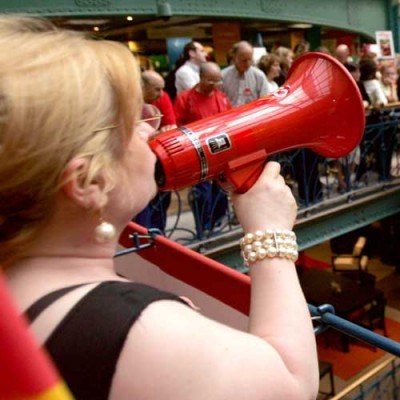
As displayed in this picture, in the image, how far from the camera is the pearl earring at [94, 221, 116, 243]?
710mm

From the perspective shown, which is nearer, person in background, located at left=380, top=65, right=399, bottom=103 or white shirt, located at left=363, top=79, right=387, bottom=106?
white shirt, located at left=363, top=79, right=387, bottom=106

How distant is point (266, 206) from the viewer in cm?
83

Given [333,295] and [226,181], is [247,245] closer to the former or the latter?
[226,181]

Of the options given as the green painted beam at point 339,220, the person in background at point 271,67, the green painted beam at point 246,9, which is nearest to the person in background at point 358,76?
the person in background at point 271,67

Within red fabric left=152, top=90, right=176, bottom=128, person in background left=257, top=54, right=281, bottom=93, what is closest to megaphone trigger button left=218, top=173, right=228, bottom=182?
red fabric left=152, top=90, right=176, bottom=128

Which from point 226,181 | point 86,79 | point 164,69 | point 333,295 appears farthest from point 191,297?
point 164,69

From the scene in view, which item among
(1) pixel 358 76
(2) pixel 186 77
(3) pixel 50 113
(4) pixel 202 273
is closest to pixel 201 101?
(2) pixel 186 77

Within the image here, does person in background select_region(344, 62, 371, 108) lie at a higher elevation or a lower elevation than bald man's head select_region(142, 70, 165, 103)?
lower

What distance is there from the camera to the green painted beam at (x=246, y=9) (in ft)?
20.4

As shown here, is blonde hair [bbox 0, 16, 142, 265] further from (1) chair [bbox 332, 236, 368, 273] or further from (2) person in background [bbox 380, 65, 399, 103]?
(1) chair [bbox 332, 236, 368, 273]

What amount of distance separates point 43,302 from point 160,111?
306cm

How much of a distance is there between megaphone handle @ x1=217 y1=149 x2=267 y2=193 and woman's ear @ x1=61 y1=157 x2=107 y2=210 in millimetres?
310

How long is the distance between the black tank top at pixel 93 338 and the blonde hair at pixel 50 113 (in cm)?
14

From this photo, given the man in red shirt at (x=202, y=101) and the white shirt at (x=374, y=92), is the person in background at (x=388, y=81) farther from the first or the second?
the man in red shirt at (x=202, y=101)
